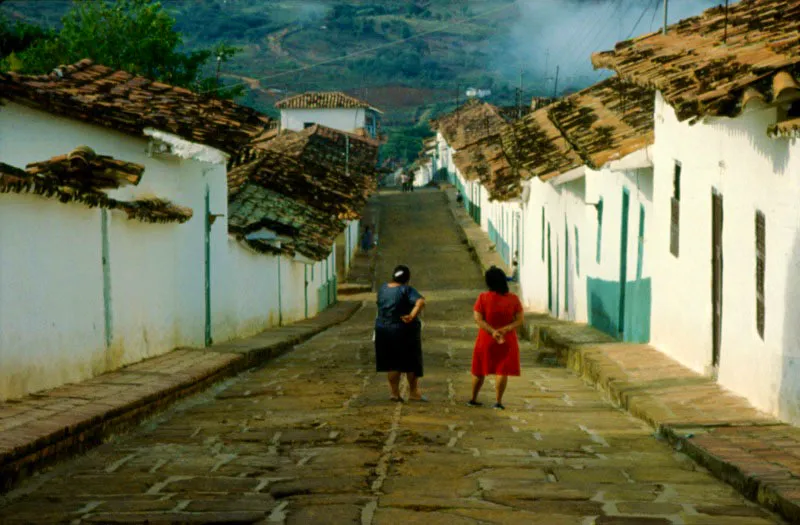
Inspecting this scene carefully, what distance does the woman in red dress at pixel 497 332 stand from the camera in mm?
12188

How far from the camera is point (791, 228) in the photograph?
9.30 meters

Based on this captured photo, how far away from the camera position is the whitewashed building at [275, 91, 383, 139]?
8481 centimetres

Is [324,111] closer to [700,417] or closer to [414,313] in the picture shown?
A: [414,313]

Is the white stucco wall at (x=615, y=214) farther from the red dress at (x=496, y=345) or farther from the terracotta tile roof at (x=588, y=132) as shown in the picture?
the red dress at (x=496, y=345)

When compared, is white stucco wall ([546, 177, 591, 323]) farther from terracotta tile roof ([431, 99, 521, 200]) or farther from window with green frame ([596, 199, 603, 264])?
terracotta tile roof ([431, 99, 521, 200])

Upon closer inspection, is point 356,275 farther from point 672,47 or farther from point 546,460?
point 546,460

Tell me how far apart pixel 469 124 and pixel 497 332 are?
5747cm

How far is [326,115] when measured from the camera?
85.9 m

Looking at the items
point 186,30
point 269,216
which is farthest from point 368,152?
point 186,30

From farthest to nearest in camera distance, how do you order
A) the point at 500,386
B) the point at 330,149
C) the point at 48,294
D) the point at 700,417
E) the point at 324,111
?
1. the point at 324,111
2. the point at 330,149
3. the point at 500,386
4. the point at 48,294
5. the point at 700,417

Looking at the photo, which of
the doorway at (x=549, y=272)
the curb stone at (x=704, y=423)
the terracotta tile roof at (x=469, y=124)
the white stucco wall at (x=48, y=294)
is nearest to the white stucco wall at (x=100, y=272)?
the white stucco wall at (x=48, y=294)

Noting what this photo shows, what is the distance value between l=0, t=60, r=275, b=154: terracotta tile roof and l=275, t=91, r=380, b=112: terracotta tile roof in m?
64.4

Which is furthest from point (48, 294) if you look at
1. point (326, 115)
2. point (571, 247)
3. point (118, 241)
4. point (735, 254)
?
point (326, 115)

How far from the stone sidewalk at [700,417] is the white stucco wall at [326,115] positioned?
68250 mm
